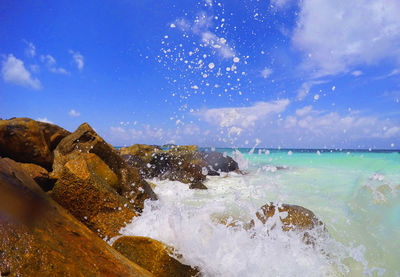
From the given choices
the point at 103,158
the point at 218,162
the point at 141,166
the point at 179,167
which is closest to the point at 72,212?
the point at 103,158

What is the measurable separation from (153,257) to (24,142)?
3498mm

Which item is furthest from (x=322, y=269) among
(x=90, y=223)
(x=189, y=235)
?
(x=90, y=223)

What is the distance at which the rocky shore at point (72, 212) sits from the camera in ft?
5.26

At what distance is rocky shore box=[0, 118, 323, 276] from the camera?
1.60 m

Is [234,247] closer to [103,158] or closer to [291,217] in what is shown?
[291,217]

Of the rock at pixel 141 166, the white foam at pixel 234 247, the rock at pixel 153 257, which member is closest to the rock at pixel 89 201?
the white foam at pixel 234 247

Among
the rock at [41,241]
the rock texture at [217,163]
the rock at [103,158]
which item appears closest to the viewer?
the rock at [41,241]

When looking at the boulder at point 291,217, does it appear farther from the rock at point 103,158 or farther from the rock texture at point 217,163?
the rock texture at point 217,163

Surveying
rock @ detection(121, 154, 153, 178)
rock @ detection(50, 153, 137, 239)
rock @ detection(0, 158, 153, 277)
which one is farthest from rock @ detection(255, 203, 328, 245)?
rock @ detection(121, 154, 153, 178)

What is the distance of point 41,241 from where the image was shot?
1.64 meters

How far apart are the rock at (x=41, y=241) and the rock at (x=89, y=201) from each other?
1082mm

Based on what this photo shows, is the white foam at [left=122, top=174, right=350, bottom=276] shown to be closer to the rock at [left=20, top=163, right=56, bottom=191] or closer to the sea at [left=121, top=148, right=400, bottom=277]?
the sea at [left=121, top=148, right=400, bottom=277]

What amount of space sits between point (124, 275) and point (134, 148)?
11.2 meters

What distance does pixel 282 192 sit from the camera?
27.0 feet
